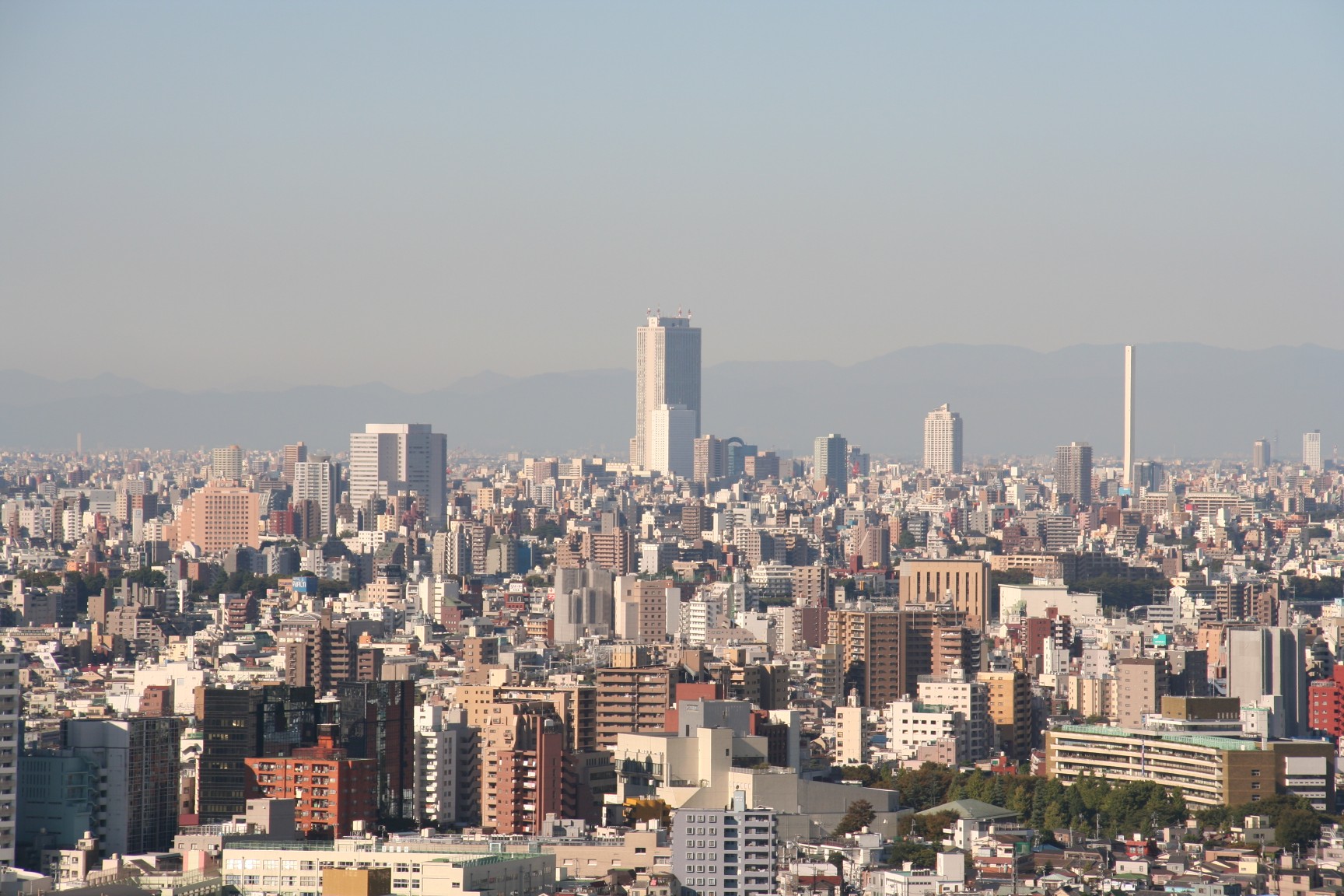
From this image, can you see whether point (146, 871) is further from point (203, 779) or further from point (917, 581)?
point (917, 581)

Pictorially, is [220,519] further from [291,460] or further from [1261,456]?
[1261,456]

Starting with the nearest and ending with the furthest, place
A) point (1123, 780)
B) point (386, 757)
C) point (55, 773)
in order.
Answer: point (55, 773)
point (386, 757)
point (1123, 780)

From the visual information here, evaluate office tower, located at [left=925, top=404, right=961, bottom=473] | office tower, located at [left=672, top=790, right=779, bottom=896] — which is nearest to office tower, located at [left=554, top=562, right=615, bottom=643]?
office tower, located at [left=672, top=790, right=779, bottom=896]

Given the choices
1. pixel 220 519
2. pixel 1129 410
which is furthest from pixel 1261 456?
pixel 220 519

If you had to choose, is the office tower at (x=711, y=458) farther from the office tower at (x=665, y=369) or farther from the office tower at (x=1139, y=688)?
the office tower at (x=1139, y=688)

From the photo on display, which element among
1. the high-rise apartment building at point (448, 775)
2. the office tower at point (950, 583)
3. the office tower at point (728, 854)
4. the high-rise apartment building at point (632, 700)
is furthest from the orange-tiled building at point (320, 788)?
the office tower at point (950, 583)

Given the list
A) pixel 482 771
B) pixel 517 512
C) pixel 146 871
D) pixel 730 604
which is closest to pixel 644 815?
pixel 482 771

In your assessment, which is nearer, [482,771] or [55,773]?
[55,773]
